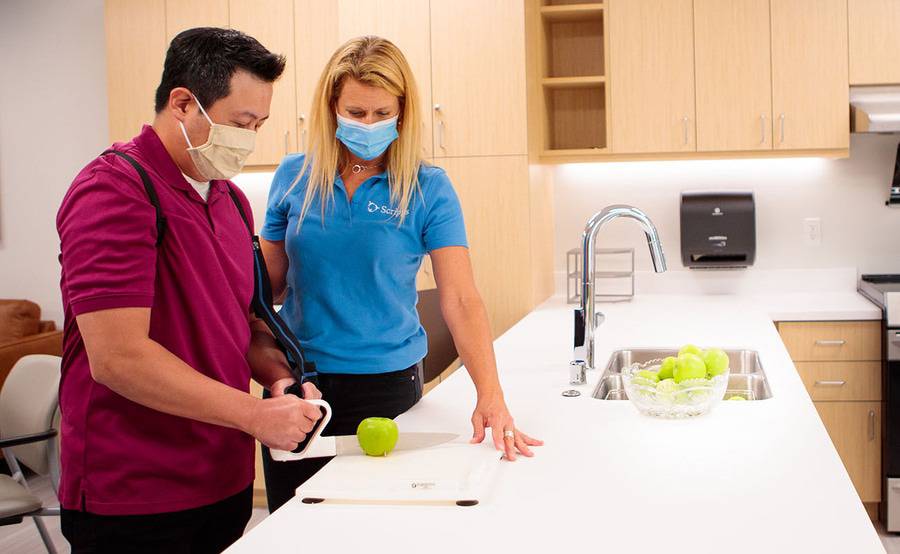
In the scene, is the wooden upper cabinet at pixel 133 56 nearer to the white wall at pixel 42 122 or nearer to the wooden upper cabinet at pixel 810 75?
the white wall at pixel 42 122

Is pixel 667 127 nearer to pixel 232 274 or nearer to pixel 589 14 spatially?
pixel 589 14

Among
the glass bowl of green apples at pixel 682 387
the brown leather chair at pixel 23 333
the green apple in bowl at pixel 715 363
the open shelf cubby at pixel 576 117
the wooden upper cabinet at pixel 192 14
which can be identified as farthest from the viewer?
the brown leather chair at pixel 23 333

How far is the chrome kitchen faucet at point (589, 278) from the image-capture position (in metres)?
2.20

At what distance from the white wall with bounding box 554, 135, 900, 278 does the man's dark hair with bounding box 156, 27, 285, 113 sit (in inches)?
117

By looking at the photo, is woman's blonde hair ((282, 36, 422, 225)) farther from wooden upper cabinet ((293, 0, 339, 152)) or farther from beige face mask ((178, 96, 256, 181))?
wooden upper cabinet ((293, 0, 339, 152))

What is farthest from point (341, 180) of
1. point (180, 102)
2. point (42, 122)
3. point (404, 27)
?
point (42, 122)

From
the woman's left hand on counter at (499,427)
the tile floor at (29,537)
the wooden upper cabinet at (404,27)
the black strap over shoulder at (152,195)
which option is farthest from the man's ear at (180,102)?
the tile floor at (29,537)

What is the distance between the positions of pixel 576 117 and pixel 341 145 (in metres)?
2.43

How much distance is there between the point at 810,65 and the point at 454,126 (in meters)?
1.47

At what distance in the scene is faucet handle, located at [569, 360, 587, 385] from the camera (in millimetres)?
2268

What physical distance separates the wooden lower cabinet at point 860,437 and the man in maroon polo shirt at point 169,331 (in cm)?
273

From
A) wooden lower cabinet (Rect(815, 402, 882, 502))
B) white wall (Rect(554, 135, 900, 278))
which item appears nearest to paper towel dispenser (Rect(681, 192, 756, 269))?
white wall (Rect(554, 135, 900, 278))

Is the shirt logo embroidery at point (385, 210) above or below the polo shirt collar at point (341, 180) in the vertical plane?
below

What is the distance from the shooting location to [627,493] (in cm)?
138
